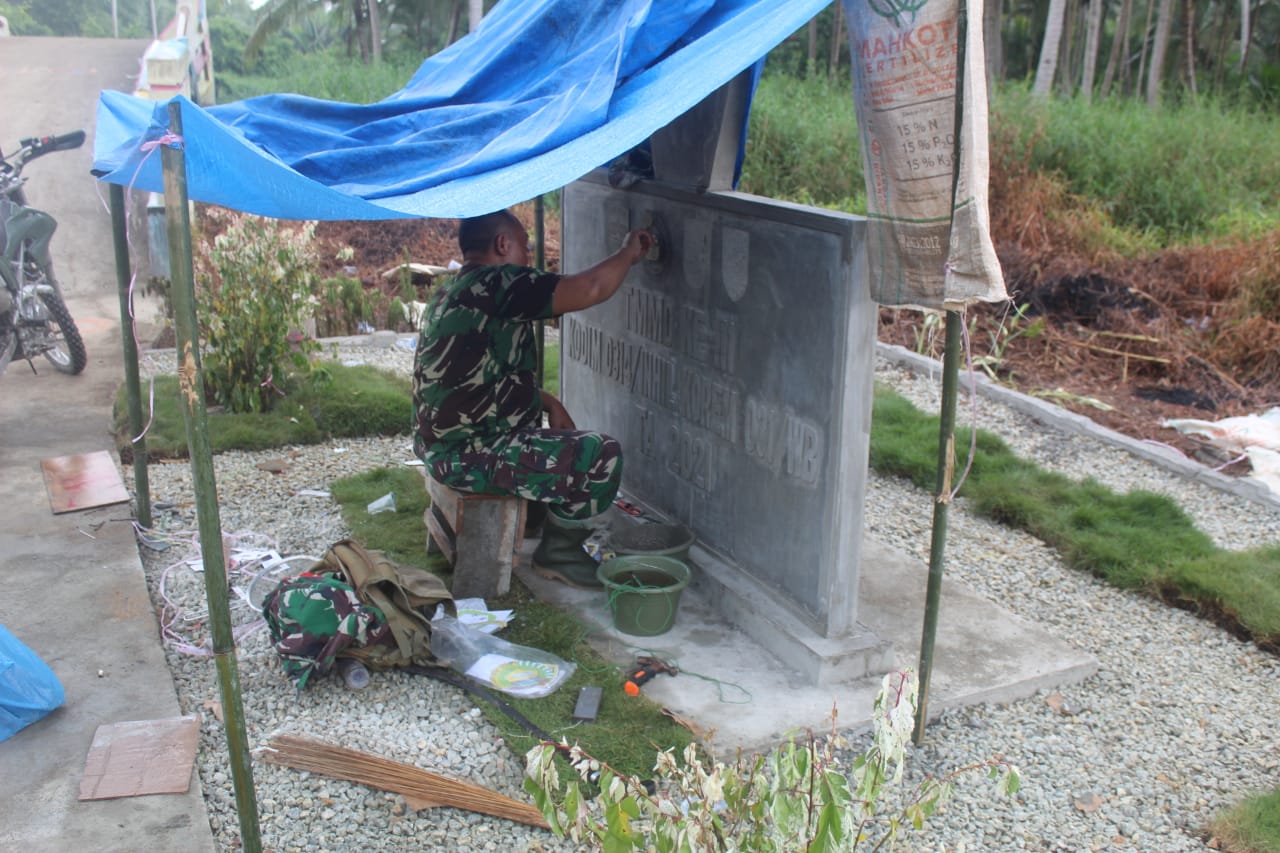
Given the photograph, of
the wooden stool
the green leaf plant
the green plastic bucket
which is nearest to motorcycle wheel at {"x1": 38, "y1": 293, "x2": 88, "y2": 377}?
the wooden stool

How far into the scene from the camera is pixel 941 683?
13.1 ft

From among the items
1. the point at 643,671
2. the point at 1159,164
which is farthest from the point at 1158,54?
the point at 643,671

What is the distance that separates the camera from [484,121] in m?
3.98

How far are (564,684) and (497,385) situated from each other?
1292 mm

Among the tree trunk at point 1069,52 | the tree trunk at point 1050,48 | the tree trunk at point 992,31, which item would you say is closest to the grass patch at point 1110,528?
the tree trunk at point 992,31

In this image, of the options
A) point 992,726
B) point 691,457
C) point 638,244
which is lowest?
point 992,726

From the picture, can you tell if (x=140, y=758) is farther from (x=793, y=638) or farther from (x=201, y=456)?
(x=793, y=638)

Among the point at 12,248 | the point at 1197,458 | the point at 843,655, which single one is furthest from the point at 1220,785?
the point at 12,248

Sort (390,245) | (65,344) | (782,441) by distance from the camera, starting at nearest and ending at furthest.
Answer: (782,441), (65,344), (390,245)

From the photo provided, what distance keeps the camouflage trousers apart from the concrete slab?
470mm

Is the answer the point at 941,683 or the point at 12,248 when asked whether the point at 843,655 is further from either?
the point at 12,248

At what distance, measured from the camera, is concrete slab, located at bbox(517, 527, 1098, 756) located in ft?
12.3

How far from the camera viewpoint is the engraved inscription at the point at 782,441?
3953 millimetres

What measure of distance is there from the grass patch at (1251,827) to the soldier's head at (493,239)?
309cm
